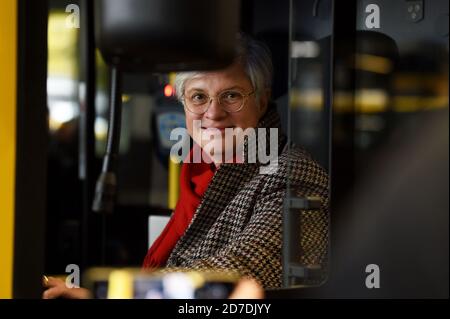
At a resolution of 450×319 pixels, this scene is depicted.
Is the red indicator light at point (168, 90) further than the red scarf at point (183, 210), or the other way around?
the red indicator light at point (168, 90)

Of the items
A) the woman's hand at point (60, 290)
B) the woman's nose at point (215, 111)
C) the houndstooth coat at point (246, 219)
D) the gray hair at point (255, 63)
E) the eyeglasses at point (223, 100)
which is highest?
the gray hair at point (255, 63)

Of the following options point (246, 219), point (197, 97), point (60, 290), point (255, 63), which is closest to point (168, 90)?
point (197, 97)

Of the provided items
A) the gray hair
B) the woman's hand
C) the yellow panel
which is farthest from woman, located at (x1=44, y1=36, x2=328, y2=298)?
the yellow panel

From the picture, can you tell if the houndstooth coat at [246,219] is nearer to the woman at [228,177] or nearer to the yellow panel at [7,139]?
the woman at [228,177]

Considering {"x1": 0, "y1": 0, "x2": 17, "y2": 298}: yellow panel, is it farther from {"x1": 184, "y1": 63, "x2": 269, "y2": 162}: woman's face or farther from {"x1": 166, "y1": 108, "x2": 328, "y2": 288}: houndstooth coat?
{"x1": 184, "y1": 63, "x2": 269, "y2": 162}: woman's face

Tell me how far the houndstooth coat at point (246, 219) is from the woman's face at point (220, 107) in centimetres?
5

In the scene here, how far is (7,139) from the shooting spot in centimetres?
151

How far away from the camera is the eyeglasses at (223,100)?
261cm

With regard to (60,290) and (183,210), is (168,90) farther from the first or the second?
(60,290)

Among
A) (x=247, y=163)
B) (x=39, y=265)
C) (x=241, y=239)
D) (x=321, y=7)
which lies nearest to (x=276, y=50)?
(x=247, y=163)

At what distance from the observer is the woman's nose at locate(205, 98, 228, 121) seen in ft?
8.50

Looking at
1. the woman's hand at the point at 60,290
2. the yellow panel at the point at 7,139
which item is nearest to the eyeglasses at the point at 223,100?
the woman's hand at the point at 60,290

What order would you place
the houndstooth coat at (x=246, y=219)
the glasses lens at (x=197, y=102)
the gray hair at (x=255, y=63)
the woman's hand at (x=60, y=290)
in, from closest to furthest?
the woman's hand at (x=60, y=290) < the houndstooth coat at (x=246, y=219) < the gray hair at (x=255, y=63) < the glasses lens at (x=197, y=102)
